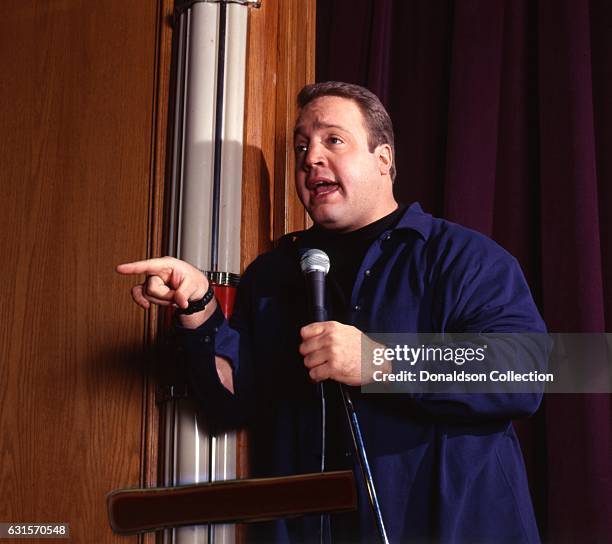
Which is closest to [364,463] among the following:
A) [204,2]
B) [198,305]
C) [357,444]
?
[357,444]

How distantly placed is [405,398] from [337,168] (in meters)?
0.47

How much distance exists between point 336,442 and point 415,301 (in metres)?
0.27

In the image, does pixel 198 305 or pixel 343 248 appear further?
pixel 343 248

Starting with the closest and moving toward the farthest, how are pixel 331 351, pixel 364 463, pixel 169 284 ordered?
pixel 364 463, pixel 331 351, pixel 169 284

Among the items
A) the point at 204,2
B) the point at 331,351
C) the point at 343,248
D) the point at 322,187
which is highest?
the point at 204,2

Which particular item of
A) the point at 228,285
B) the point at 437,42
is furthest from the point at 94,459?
the point at 437,42

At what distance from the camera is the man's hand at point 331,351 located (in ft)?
3.87

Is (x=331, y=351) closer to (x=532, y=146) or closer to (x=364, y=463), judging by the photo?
(x=364, y=463)

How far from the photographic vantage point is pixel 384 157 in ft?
5.33

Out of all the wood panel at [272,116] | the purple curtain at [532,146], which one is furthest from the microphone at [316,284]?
the purple curtain at [532,146]

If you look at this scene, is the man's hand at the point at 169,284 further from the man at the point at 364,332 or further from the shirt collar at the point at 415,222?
the shirt collar at the point at 415,222

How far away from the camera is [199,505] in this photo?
110 centimetres

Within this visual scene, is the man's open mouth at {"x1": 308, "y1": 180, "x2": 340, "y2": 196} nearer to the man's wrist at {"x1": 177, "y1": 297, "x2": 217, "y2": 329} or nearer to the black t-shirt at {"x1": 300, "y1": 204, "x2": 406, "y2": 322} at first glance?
the black t-shirt at {"x1": 300, "y1": 204, "x2": 406, "y2": 322}

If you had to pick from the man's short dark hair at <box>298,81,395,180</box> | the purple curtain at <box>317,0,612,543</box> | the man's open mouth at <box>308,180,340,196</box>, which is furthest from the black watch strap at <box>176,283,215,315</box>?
the purple curtain at <box>317,0,612,543</box>
